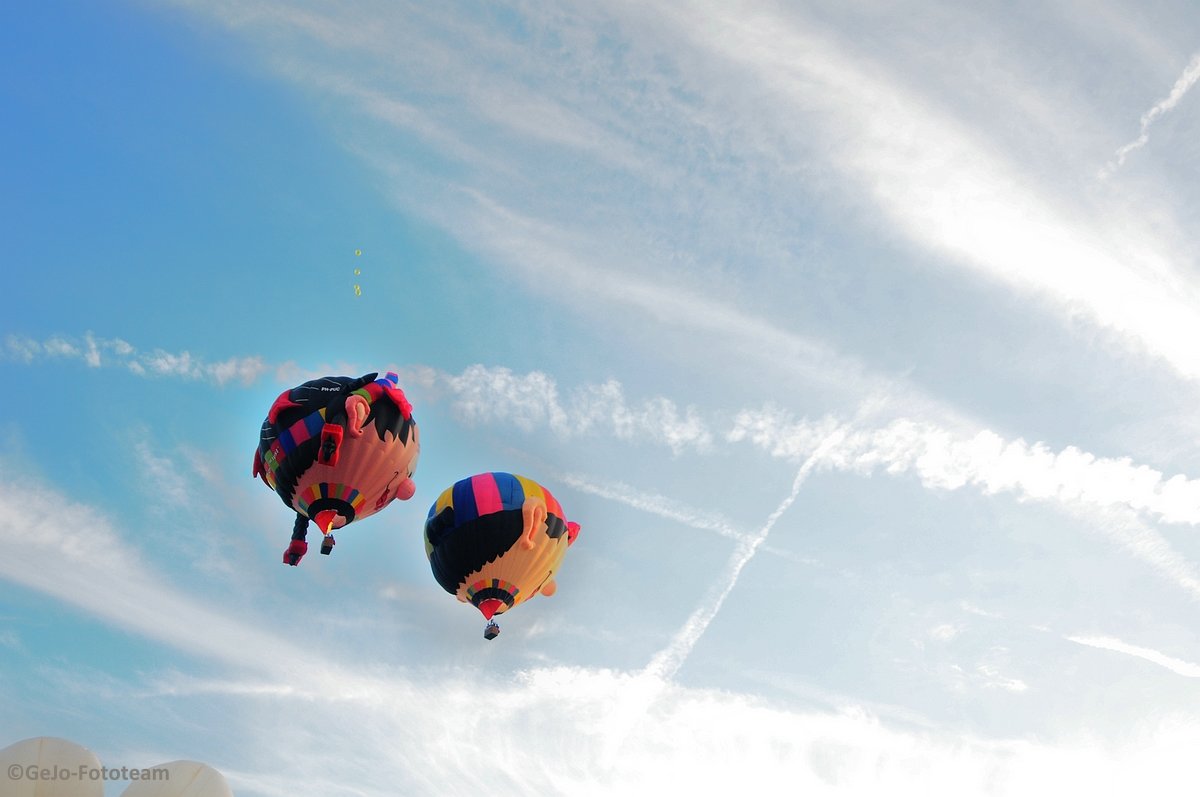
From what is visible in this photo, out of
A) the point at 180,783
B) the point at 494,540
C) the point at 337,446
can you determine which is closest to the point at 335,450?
the point at 337,446

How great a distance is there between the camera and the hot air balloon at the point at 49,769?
43.8ft

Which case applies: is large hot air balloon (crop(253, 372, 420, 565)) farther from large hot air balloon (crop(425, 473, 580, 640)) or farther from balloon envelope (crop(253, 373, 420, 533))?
large hot air balloon (crop(425, 473, 580, 640))

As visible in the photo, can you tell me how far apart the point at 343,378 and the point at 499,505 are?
5755 mm

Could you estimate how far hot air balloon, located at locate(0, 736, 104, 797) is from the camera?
1334cm

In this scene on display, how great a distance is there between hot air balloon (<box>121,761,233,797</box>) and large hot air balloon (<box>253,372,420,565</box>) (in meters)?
10.4

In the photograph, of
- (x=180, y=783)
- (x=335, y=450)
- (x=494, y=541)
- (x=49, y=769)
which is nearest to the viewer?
(x=49, y=769)

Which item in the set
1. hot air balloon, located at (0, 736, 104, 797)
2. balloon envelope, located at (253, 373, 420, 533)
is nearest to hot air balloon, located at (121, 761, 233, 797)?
hot air balloon, located at (0, 736, 104, 797)

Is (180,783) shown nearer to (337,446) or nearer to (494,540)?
(337,446)

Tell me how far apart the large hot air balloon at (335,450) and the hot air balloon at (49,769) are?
10.9 m

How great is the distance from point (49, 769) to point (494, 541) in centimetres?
1474

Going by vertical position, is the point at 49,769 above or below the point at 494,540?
below

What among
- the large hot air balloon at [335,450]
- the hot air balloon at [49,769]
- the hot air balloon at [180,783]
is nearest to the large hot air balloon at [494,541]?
the large hot air balloon at [335,450]

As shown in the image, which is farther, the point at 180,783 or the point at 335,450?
the point at 335,450

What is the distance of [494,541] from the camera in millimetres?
27453
